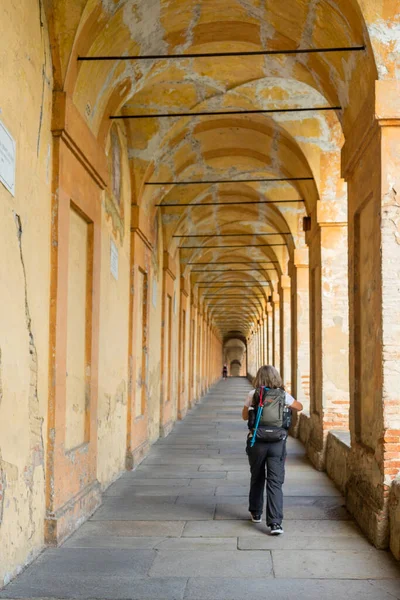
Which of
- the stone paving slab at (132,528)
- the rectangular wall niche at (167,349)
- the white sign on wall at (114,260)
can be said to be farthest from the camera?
the rectangular wall niche at (167,349)

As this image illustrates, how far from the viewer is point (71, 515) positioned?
22.5 feet

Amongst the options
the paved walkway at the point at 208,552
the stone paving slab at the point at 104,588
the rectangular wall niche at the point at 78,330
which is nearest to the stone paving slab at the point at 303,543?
the paved walkway at the point at 208,552

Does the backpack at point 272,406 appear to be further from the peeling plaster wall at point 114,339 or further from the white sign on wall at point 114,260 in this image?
the white sign on wall at point 114,260

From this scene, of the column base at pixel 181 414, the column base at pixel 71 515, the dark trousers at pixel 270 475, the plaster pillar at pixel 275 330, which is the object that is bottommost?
the column base at pixel 181 414

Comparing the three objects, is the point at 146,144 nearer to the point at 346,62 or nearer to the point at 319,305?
the point at 319,305

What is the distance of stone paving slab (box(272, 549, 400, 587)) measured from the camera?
216 inches

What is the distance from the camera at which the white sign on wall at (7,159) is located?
201 inches

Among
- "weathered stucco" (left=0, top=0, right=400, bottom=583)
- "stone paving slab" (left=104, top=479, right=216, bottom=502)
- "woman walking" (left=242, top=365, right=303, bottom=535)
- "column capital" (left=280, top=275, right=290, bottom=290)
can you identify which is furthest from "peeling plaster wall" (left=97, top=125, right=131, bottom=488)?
"column capital" (left=280, top=275, right=290, bottom=290)

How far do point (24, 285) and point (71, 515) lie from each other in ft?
8.21

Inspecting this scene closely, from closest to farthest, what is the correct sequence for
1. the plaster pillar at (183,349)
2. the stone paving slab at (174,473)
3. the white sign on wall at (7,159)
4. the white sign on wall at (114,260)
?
the white sign on wall at (7,159), the white sign on wall at (114,260), the stone paving slab at (174,473), the plaster pillar at (183,349)

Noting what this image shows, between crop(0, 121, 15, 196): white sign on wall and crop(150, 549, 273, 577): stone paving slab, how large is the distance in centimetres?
321

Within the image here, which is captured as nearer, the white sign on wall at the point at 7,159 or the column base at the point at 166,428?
the white sign on wall at the point at 7,159

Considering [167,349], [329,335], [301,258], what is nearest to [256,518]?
[329,335]

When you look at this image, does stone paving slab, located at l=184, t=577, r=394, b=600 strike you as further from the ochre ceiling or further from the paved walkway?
the ochre ceiling
